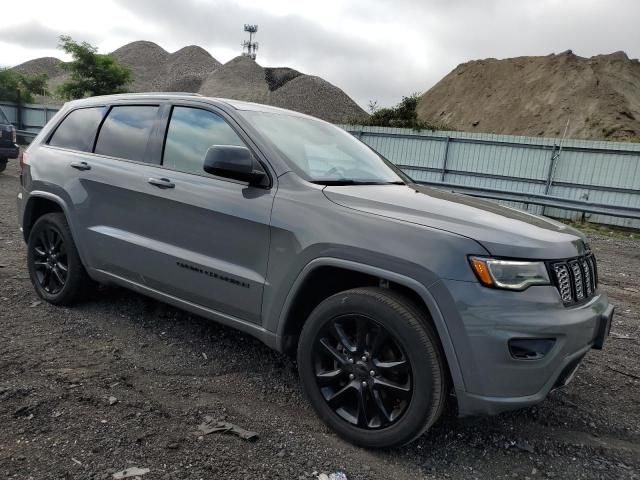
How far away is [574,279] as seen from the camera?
247 cm

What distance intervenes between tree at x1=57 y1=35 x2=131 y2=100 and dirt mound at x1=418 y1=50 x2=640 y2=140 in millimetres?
18866

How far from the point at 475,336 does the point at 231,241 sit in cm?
146

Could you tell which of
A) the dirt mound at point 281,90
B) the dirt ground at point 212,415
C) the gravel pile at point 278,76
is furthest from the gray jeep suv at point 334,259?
the gravel pile at point 278,76

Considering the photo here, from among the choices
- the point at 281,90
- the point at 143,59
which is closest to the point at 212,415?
the point at 281,90

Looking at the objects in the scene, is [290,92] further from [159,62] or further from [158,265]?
[158,265]

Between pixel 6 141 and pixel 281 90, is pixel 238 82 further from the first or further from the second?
pixel 6 141

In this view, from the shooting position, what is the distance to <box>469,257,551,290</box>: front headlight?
2236 mm

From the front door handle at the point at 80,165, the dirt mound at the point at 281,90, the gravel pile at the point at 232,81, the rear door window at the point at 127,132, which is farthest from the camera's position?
the gravel pile at the point at 232,81

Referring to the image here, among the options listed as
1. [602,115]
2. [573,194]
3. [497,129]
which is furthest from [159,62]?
[573,194]

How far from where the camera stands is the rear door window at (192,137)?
3.25 m

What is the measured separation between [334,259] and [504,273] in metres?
0.80

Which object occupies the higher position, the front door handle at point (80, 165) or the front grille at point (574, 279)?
the front door handle at point (80, 165)

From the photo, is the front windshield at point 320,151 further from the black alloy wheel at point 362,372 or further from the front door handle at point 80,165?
the front door handle at point 80,165

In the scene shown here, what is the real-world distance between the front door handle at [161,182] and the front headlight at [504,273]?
1986 mm
